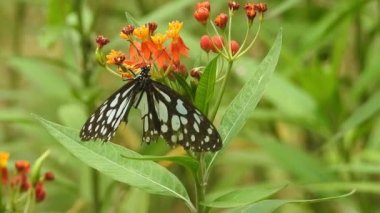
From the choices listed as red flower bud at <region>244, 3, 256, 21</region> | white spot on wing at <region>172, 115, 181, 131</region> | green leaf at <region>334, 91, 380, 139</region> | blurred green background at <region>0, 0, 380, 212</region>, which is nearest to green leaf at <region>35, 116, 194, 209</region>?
white spot on wing at <region>172, 115, 181, 131</region>

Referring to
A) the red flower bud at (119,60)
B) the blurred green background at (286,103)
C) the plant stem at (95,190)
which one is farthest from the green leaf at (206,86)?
the plant stem at (95,190)

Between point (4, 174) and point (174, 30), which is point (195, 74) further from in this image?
point (4, 174)

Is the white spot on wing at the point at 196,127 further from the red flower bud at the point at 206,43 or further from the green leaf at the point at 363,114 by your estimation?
the green leaf at the point at 363,114

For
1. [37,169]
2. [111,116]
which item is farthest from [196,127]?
[37,169]

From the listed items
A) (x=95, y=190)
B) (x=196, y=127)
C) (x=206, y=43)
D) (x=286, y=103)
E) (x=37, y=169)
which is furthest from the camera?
(x=286, y=103)

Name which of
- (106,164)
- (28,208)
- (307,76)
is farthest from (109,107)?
(307,76)

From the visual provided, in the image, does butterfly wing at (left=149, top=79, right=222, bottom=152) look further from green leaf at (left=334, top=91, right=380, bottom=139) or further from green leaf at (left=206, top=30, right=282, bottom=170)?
green leaf at (left=334, top=91, right=380, bottom=139)

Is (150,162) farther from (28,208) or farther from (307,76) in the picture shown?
(307,76)
